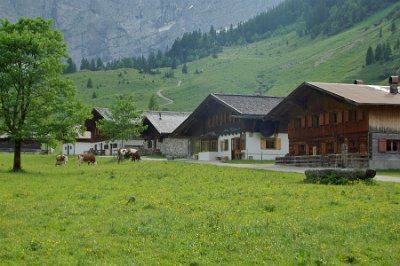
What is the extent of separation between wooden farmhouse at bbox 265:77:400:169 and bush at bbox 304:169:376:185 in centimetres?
1263

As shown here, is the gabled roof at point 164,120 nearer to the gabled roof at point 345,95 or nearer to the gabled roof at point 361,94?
the gabled roof at point 345,95

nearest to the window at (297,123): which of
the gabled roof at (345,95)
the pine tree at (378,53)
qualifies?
the gabled roof at (345,95)

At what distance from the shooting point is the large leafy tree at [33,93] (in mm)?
35375

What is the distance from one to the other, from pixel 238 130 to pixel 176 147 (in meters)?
21.4

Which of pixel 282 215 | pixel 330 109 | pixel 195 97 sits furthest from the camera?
pixel 195 97

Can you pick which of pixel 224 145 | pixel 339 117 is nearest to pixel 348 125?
pixel 339 117

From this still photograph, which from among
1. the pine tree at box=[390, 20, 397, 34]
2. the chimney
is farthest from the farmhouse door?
the pine tree at box=[390, 20, 397, 34]

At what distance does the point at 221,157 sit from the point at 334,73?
106m

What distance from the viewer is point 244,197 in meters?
20.5

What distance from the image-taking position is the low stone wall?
258 ft

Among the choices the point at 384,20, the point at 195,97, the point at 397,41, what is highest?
the point at 384,20

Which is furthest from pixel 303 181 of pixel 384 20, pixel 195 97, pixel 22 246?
pixel 384 20

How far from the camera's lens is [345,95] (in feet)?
139

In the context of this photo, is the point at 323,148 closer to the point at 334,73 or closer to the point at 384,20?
Answer: the point at 334,73
